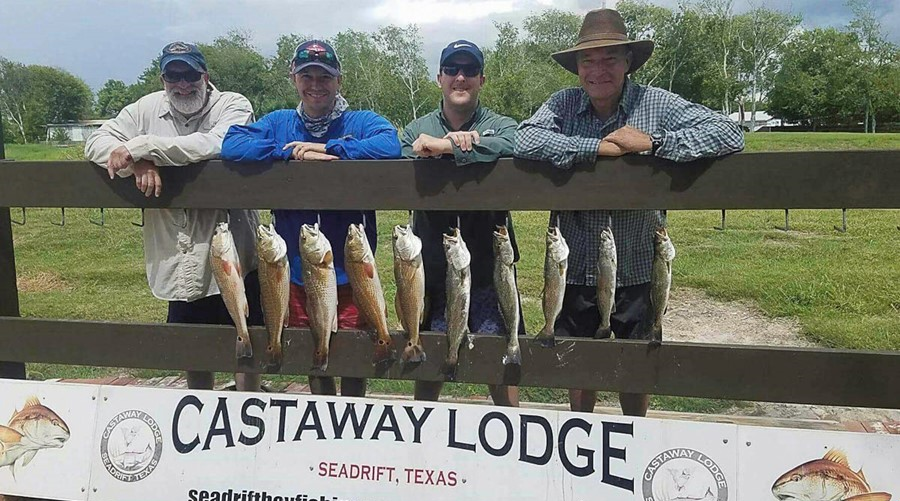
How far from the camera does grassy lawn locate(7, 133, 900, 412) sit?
238 inches

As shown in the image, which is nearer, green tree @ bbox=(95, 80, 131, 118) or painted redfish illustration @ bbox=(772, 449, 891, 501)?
painted redfish illustration @ bbox=(772, 449, 891, 501)

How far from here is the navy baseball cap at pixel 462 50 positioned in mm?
3217

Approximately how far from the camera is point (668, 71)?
55.0 meters

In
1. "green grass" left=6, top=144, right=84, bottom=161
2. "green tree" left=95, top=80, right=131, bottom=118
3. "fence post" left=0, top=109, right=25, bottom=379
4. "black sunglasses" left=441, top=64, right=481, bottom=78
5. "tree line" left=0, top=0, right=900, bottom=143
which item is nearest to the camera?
"black sunglasses" left=441, top=64, right=481, bottom=78

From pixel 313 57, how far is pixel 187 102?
694 millimetres

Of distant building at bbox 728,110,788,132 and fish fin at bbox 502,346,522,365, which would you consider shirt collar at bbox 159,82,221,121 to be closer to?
fish fin at bbox 502,346,522,365

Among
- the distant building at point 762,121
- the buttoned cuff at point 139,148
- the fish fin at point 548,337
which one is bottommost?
the fish fin at point 548,337

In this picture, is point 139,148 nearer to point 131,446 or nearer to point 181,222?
point 181,222

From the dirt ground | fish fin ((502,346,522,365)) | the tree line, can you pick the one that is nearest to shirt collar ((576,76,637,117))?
fish fin ((502,346,522,365))

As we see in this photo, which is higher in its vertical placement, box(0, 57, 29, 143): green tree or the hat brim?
box(0, 57, 29, 143): green tree

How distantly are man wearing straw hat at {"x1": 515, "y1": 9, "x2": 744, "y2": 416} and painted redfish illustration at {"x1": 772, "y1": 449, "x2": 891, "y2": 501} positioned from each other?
0.76m

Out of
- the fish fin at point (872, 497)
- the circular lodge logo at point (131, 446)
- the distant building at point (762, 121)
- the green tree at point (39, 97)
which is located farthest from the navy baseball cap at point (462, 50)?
the green tree at point (39, 97)

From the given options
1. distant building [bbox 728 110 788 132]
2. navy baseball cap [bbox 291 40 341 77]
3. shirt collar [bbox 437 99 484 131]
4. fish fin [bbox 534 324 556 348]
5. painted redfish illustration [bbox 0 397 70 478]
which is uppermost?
distant building [bbox 728 110 788 132]

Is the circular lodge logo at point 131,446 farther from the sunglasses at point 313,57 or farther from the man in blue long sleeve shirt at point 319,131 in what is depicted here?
the sunglasses at point 313,57
